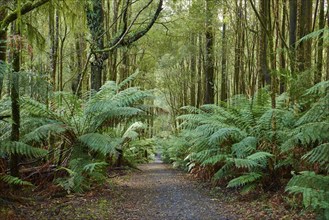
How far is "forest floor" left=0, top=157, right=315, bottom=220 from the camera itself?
4750 millimetres

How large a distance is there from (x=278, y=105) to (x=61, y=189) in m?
4.53

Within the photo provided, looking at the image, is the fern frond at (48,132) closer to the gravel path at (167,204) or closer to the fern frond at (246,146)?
the gravel path at (167,204)

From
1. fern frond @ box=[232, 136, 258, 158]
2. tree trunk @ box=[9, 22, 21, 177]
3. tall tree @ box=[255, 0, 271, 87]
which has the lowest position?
fern frond @ box=[232, 136, 258, 158]

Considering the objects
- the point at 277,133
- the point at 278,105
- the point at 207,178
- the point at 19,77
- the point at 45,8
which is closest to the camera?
the point at 19,77

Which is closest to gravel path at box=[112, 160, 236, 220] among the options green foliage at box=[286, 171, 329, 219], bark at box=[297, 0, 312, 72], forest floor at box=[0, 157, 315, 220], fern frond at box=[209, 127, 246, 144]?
forest floor at box=[0, 157, 315, 220]

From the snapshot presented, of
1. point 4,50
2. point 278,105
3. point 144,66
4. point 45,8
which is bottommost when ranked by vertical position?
point 278,105

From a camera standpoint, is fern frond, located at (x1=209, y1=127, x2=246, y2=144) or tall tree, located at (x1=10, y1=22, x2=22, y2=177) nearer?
tall tree, located at (x1=10, y1=22, x2=22, y2=177)

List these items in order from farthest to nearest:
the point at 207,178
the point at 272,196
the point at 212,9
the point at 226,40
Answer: the point at 226,40 → the point at 212,9 → the point at 207,178 → the point at 272,196

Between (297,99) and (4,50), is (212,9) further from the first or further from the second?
(4,50)

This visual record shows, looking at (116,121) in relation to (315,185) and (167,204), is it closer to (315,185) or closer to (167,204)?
(167,204)

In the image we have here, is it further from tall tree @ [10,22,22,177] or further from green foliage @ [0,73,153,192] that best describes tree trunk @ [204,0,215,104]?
tall tree @ [10,22,22,177]

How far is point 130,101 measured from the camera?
25.1ft

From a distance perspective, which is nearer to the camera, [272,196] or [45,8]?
[45,8]

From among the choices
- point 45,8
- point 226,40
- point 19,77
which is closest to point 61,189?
point 19,77
